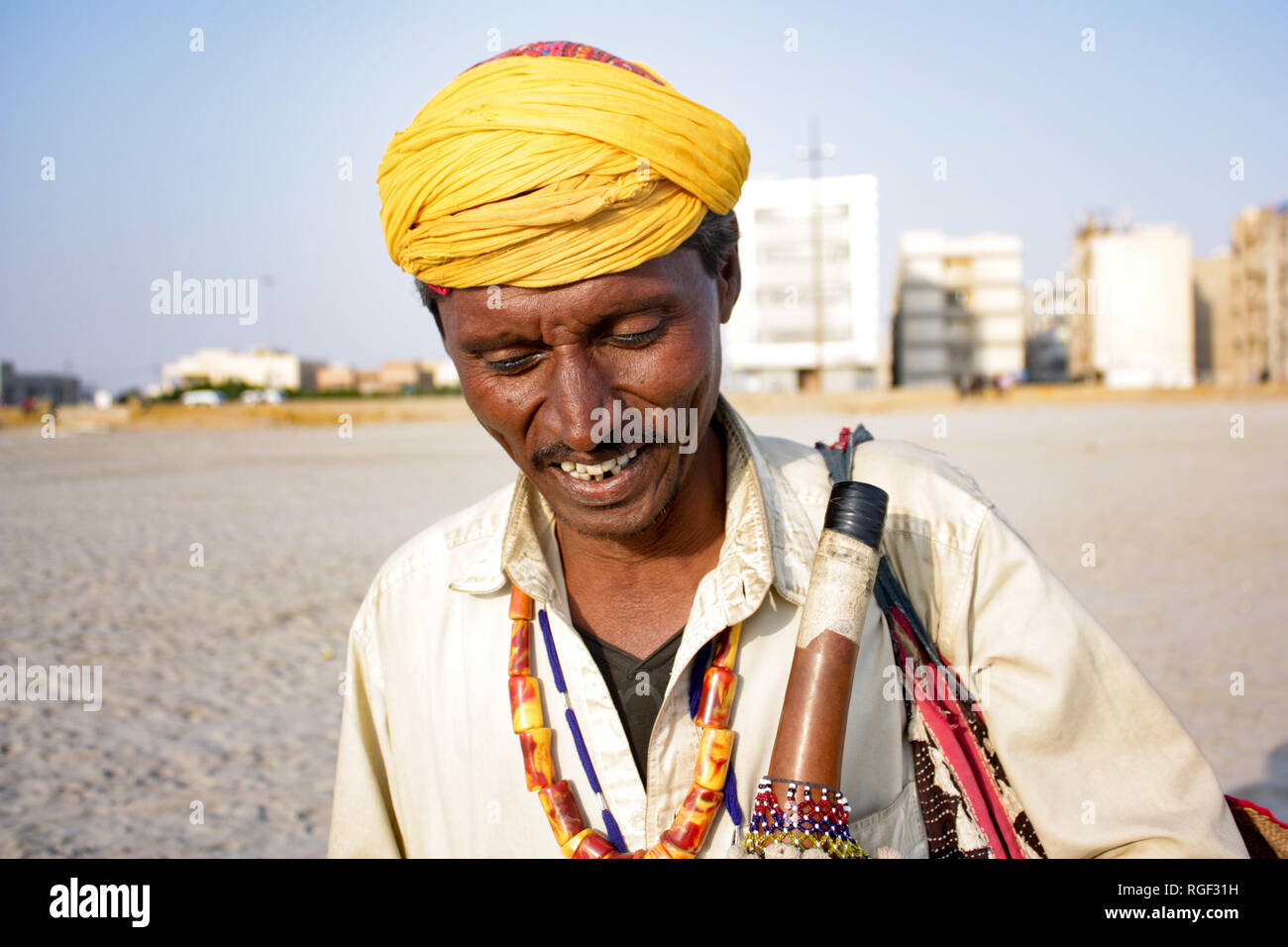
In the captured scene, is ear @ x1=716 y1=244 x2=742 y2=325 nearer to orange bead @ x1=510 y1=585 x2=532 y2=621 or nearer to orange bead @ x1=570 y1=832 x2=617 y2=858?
orange bead @ x1=510 y1=585 x2=532 y2=621

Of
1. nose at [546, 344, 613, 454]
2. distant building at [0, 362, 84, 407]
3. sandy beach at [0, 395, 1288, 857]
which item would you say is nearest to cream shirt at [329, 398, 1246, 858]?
nose at [546, 344, 613, 454]

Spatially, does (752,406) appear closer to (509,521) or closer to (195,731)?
(195,731)

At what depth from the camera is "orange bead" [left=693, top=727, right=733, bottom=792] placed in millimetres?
1819

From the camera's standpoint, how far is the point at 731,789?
6.09ft

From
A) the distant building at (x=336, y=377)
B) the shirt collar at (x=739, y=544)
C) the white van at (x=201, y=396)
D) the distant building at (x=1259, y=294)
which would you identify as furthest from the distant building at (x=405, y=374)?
the shirt collar at (x=739, y=544)

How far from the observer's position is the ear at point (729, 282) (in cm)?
205

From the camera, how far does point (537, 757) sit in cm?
190

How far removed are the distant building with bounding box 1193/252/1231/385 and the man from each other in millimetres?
79548

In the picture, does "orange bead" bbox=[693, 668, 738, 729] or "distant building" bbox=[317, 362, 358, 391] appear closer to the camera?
"orange bead" bbox=[693, 668, 738, 729]

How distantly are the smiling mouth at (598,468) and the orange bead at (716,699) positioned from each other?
16.0 inches

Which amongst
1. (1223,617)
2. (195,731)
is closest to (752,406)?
(1223,617)

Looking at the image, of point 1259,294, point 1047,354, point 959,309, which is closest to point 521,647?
point 1259,294

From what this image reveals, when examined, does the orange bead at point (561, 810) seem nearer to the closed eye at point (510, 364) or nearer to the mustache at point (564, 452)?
the mustache at point (564, 452)
